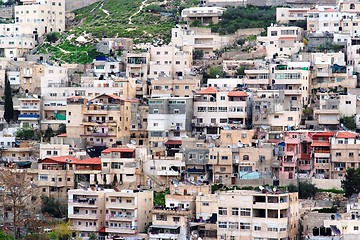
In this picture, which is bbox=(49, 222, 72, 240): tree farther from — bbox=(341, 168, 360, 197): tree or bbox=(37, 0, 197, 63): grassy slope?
bbox=(37, 0, 197, 63): grassy slope

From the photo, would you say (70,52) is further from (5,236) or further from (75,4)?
(5,236)

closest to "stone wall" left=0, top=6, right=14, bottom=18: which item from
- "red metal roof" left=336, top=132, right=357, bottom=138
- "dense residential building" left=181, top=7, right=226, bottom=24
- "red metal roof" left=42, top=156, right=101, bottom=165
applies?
"dense residential building" left=181, top=7, right=226, bottom=24

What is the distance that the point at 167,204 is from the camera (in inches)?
2598

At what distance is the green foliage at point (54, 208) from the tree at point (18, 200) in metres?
0.48

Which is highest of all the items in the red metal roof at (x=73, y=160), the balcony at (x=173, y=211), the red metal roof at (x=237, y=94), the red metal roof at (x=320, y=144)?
the red metal roof at (x=237, y=94)

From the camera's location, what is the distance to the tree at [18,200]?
66188 millimetres

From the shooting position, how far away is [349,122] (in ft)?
240

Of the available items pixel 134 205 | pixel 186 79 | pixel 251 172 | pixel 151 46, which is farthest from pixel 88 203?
pixel 151 46

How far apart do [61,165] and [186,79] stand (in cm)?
1048

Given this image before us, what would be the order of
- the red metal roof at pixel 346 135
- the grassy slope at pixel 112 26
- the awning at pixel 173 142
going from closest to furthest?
the red metal roof at pixel 346 135
the awning at pixel 173 142
the grassy slope at pixel 112 26

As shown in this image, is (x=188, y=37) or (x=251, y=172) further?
(x=188, y=37)

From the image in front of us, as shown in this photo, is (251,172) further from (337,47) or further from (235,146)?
(337,47)

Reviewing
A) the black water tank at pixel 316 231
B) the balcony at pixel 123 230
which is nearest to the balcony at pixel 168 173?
the balcony at pixel 123 230

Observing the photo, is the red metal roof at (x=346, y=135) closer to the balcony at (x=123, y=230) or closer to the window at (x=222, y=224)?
the window at (x=222, y=224)
